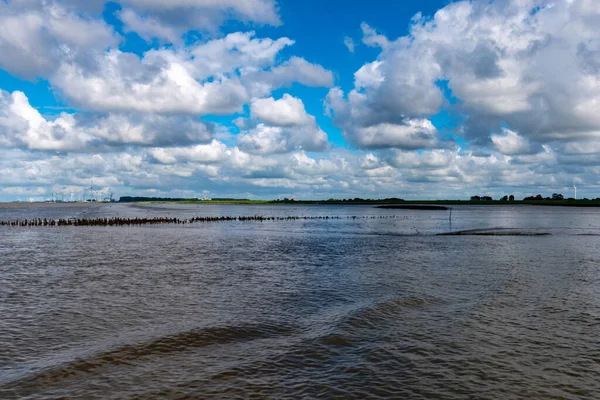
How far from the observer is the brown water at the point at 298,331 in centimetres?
1153

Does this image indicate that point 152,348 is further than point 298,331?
No

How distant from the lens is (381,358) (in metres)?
13.5

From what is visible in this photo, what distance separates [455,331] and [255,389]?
344 inches

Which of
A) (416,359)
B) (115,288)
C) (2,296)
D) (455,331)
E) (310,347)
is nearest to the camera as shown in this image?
(416,359)

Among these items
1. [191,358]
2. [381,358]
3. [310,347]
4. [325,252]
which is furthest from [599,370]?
[325,252]

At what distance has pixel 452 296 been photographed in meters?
22.5

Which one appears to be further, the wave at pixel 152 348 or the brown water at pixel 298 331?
the wave at pixel 152 348

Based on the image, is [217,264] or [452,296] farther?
[217,264]

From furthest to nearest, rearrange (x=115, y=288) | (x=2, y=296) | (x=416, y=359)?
1. (x=115, y=288)
2. (x=2, y=296)
3. (x=416, y=359)

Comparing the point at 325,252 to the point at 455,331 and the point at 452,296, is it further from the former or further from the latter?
the point at 455,331

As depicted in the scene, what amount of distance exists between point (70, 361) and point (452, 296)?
17.9 metres

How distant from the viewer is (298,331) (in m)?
16.4

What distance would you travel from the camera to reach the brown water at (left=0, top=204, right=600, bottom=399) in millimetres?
11531

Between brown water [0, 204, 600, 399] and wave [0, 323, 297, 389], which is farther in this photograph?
wave [0, 323, 297, 389]
